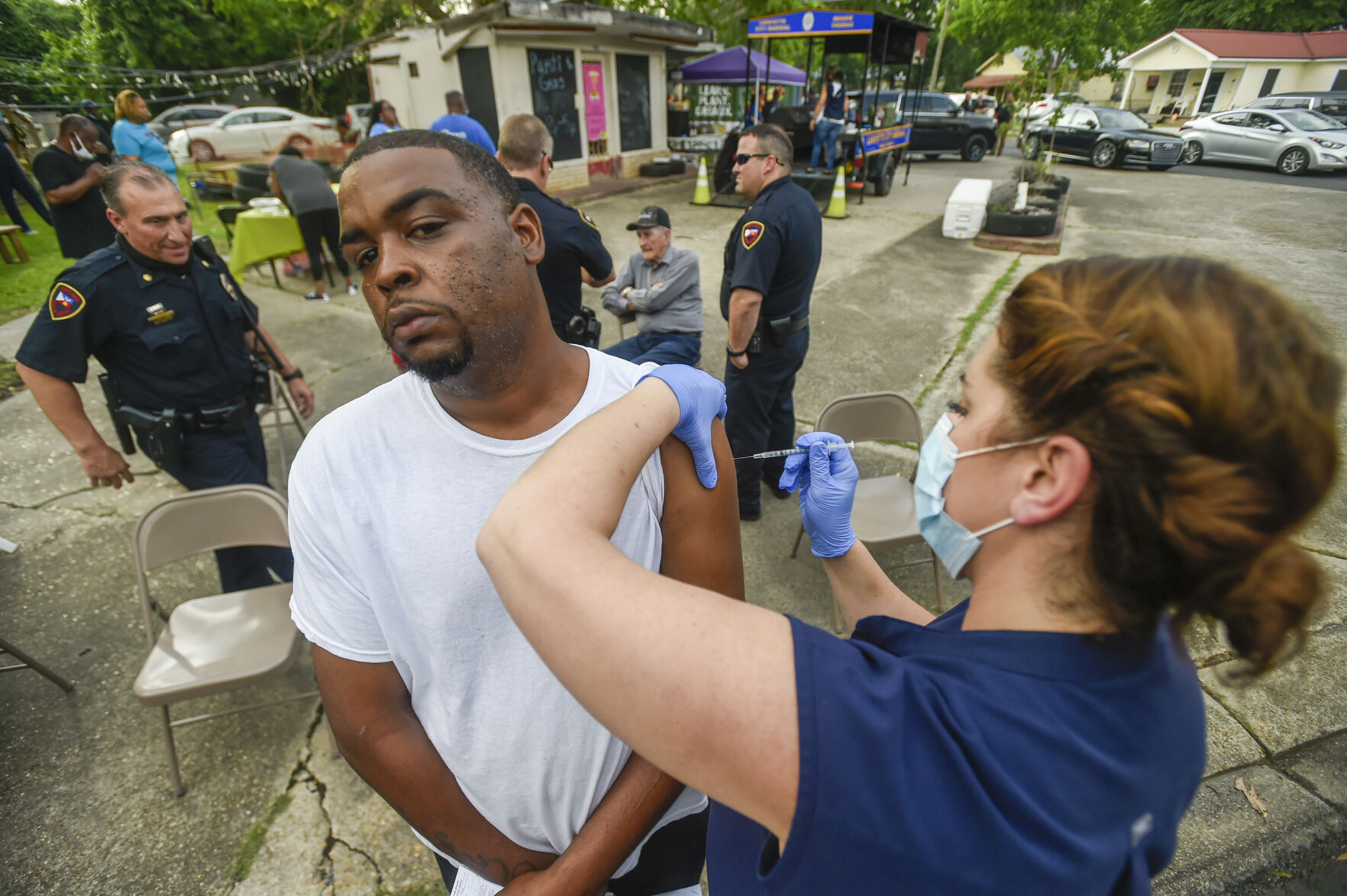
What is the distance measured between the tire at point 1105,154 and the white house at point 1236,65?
18687mm

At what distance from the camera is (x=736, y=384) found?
3.52 metres

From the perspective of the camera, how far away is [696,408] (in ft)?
3.68

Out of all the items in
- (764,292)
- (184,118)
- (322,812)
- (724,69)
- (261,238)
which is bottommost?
(322,812)

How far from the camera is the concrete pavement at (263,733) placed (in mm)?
2066

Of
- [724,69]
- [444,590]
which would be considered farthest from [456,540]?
[724,69]

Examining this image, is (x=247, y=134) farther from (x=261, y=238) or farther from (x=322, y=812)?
(x=322, y=812)

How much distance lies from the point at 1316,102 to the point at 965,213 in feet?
A: 54.5

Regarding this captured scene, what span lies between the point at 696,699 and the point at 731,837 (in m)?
0.50

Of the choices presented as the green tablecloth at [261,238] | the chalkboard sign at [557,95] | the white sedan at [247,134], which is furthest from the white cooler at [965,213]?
the white sedan at [247,134]

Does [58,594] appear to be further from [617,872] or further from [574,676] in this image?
[574,676]

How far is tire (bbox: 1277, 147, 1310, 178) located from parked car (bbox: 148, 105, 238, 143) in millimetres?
24897

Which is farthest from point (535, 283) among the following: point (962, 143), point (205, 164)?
point (962, 143)

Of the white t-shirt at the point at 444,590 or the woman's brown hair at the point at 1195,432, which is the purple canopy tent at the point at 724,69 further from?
the woman's brown hair at the point at 1195,432

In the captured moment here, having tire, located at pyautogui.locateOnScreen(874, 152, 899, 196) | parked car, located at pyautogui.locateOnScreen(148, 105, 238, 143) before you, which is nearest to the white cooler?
tire, located at pyautogui.locateOnScreen(874, 152, 899, 196)
